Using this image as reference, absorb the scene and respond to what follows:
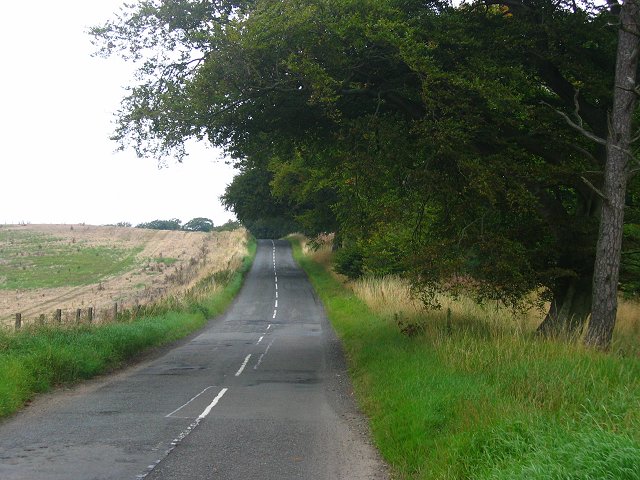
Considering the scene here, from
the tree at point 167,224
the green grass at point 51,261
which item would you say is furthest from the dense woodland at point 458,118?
the tree at point 167,224

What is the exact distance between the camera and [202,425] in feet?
32.4

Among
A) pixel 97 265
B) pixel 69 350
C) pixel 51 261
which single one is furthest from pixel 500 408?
pixel 97 265

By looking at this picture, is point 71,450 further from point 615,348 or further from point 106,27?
point 106,27

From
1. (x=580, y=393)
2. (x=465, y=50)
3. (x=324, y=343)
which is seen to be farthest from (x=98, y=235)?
(x=580, y=393)

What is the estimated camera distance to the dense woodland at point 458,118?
13.3 metres

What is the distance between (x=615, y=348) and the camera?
12.6m

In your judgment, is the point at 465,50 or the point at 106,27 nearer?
the point at 465,50

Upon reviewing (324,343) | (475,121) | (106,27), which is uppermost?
(106,27)

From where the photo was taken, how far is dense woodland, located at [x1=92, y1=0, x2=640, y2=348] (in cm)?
1327

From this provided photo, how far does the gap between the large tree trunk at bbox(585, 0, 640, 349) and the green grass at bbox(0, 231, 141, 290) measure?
33.9 metres

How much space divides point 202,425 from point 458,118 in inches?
312

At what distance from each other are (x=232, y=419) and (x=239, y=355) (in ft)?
28.8

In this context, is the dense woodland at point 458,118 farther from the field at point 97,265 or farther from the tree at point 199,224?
the tree at point 199,224

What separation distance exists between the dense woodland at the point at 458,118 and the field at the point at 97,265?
34.8 ft
